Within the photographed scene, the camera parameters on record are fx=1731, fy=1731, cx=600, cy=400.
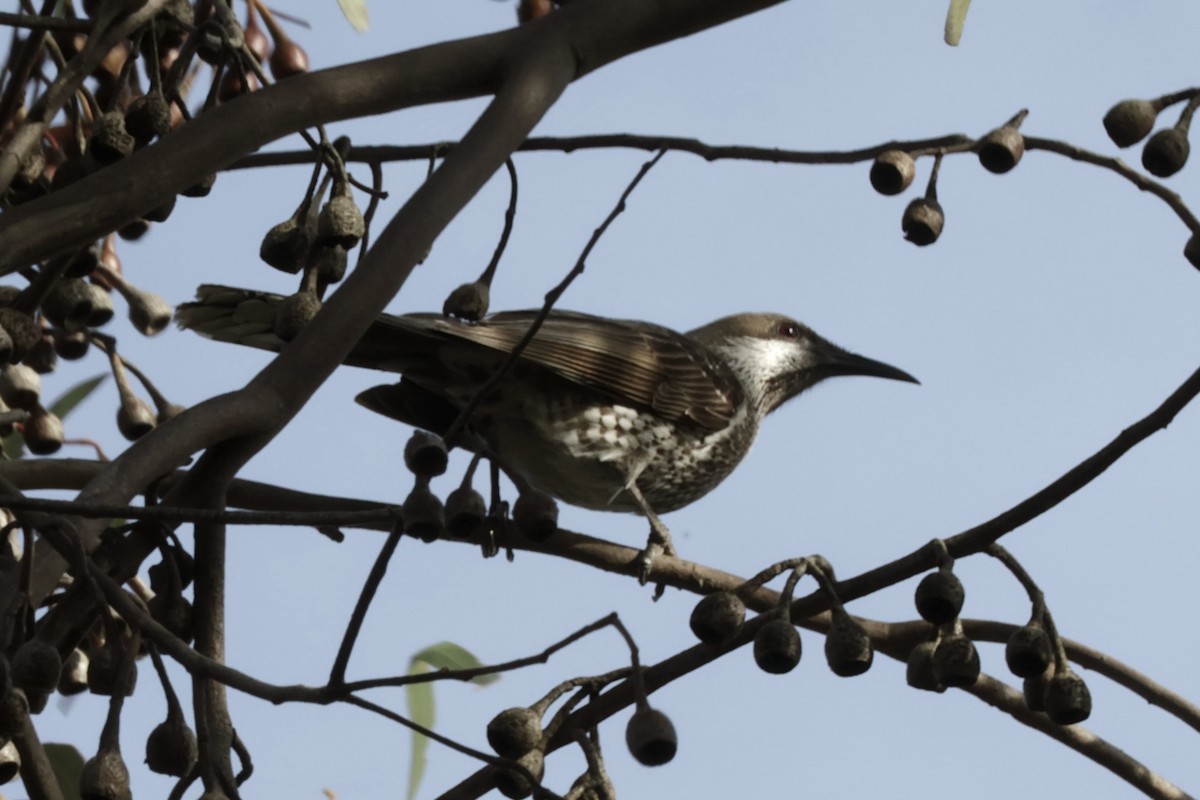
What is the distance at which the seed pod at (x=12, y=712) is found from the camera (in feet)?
6.38

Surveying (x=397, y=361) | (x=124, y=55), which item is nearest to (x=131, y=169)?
(x=124, y=55)

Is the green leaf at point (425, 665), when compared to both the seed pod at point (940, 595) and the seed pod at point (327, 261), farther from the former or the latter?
the seed pod at point (940, 595)

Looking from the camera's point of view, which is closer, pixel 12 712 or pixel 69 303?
pixel 12 712

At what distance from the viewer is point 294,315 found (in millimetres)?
2529

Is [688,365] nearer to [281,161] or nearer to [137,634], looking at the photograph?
[281,161]

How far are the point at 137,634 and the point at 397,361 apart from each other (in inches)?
81.0

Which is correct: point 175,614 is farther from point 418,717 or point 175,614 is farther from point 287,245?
point 418,717

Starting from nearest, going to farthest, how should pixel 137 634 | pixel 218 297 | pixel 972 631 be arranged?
pixel 137 634 → pixel 972 631 → pixel 218 297

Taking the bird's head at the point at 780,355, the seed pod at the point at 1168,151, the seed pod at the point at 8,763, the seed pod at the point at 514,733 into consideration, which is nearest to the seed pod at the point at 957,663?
the seed pod at the point at 514,733

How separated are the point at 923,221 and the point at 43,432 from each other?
1707 millimetres

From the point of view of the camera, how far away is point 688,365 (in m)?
4.91

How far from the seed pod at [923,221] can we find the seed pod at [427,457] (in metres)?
1.11

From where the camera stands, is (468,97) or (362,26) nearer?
(468,97)

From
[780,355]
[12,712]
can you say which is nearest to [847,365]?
[780,355]
